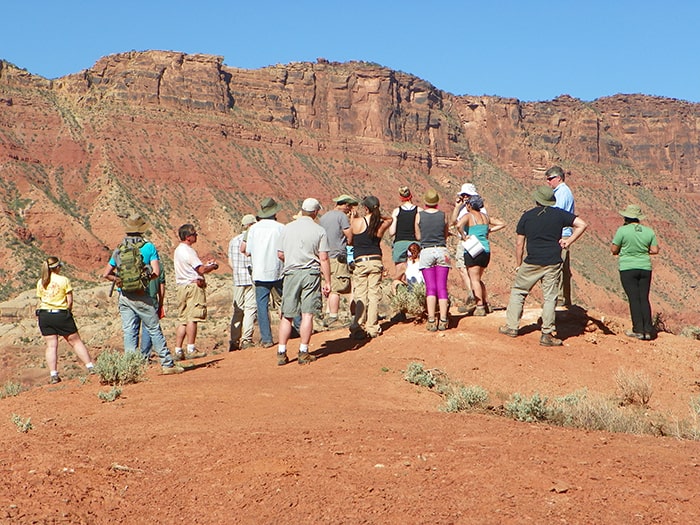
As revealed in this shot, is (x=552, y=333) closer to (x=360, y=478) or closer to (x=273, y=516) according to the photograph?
(x=360, y=478)

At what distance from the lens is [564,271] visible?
1047 cm

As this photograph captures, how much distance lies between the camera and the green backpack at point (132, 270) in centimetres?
866

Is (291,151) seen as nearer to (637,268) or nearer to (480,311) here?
(480,311)

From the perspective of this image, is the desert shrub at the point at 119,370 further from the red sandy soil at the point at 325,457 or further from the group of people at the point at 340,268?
the group of people at the point at 340,268

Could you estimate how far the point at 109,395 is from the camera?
277 inches

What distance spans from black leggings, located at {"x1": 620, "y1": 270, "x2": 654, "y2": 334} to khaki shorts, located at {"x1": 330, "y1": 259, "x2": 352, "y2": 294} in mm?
3766

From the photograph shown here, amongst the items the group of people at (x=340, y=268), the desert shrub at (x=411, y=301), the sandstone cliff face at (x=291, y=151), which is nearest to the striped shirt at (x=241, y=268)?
the group of people at (x=340, y=268)

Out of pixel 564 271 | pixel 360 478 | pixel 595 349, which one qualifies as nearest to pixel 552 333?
pixel 595 349

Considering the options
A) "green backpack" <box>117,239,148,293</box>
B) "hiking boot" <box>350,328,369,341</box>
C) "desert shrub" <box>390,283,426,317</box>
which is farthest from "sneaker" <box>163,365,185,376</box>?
"desert shrub" <box>390,283,426,317</box>

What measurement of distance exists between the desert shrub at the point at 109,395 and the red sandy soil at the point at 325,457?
103 mm

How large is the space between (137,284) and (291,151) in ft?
259

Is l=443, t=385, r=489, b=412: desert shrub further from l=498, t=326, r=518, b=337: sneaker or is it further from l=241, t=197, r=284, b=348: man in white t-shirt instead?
l=241, t=197, r=284, b=348: man in white t-shirt

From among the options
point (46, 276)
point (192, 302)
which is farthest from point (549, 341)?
point (46, 276)

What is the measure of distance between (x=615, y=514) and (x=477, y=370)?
4.57 m
